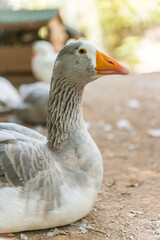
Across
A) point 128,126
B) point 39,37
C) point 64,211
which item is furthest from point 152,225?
point 39,37

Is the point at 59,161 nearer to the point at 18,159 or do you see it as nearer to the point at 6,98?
the point at 18,159

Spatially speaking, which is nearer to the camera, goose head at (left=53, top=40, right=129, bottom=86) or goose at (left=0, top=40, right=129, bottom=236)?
goose at (left=0, top=40, right=129, bottom=236)

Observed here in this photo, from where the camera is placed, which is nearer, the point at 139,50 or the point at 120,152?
the point at 120,152

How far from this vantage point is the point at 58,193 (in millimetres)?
2115

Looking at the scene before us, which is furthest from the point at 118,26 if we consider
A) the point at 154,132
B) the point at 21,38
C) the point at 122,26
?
the point at 154,132

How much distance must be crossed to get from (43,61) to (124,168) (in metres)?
3.79

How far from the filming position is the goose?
208cm

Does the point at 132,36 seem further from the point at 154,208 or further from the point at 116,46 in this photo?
the point at 154,208

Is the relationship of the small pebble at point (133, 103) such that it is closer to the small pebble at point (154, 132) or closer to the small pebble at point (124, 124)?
the small pebble at point (124, 124)

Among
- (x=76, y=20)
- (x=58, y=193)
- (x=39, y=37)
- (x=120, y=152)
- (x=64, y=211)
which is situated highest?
(x=76, y=20)

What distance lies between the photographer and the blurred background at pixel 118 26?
61.2 ft

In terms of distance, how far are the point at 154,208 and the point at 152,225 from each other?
28 centimetres

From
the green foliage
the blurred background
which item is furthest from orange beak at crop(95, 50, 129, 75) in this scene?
the green foliage

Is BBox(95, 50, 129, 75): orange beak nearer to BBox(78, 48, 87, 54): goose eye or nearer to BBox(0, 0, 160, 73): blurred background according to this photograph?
BBox(78, 48, 87, 54): goose eye
